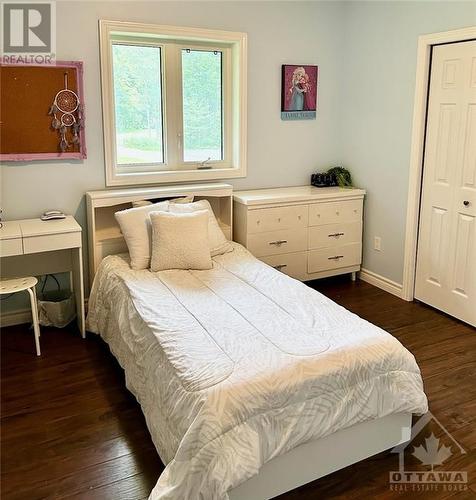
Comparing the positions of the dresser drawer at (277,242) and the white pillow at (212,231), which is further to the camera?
the dresser drawer at (277,242)

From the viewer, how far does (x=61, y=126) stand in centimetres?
343

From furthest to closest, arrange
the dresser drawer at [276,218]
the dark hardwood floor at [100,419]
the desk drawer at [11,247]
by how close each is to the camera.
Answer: the dresser drawer at [276,218] → the desk drawer at [11,247] → the dark hardwood floor at [100,419]

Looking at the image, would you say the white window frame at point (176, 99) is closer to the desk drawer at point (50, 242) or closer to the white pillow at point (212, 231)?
the white pillow at point (212, 231)

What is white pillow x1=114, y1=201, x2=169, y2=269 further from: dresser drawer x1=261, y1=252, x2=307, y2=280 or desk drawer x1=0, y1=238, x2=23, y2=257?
dresser drawer x1=261, y1=252, x2=307, y2=280

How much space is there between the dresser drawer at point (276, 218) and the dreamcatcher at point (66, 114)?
138 cm

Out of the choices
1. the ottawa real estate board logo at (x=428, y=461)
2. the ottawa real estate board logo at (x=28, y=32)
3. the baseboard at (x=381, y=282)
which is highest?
the ottawa real estate board logo at (x=28, y=32)

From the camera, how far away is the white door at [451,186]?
3387 millimetres

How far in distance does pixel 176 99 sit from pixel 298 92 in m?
1.08

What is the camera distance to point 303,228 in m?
4.09

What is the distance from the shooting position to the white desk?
305cm

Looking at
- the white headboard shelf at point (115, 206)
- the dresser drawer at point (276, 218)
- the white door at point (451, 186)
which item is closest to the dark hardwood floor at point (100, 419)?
the white door at point (451, 186)

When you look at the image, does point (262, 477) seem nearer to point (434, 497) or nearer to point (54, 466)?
point (434, 497)

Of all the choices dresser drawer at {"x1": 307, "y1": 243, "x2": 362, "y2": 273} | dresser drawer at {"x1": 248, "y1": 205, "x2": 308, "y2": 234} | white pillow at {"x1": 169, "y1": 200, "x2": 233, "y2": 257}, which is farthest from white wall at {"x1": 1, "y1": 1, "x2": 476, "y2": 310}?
white pillow at {"x1": 169, "y1": 200, "x2": 233, "y2": 257}

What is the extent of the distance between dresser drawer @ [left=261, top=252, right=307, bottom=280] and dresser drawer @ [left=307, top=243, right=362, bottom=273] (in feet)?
0.21
